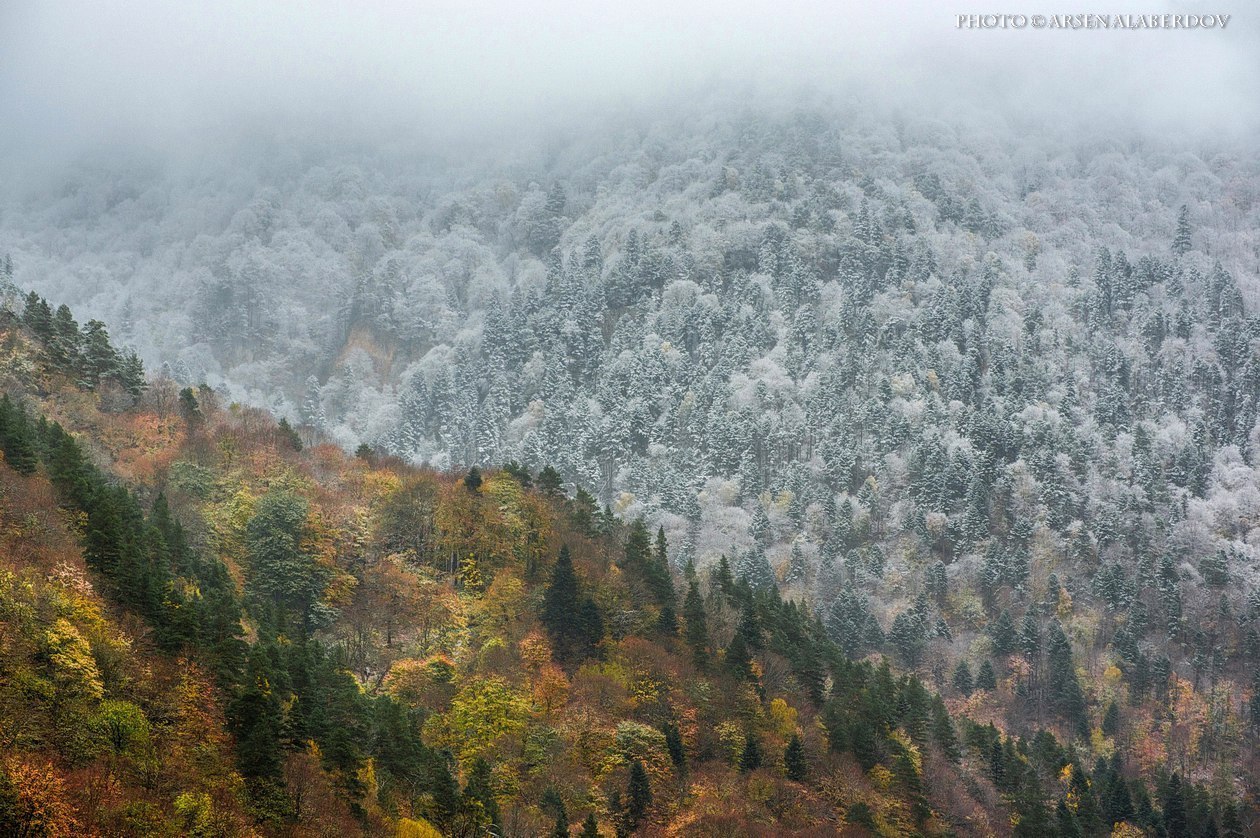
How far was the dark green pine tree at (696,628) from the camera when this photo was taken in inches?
3816

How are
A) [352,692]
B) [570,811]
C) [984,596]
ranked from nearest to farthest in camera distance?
[352,692] < [570,811] < [984,596]

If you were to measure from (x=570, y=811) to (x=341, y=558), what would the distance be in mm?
28931

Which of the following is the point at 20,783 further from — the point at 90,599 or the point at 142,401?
the point at 142,401

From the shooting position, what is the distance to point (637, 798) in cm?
8256

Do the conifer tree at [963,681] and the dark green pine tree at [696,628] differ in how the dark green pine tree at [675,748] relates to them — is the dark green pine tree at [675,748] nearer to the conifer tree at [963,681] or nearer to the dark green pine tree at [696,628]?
the dark green pine tree at [696,628]

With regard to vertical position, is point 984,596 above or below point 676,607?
below

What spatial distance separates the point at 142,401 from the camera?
113 metres

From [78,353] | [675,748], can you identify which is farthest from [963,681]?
[78,353]

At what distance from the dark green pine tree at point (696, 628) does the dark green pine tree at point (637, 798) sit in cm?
1435

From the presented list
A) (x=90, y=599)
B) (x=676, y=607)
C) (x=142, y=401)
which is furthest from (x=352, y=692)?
(x=142, y=401)

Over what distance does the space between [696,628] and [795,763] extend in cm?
1359

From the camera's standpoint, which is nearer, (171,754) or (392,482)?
(171,754)

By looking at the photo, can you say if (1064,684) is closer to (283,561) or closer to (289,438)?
(289,438)

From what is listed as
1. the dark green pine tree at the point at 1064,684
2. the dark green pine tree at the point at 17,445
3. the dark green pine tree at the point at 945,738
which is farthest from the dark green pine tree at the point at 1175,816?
the dark green pine tree at the point at 17,445
